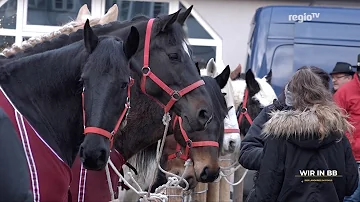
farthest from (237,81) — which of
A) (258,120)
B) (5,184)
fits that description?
(5,184)

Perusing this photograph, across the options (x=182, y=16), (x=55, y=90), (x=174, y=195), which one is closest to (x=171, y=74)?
(x=182, y=16)

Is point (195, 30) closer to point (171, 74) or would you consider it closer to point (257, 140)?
point (257, 140)

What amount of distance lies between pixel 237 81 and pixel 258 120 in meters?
3.01

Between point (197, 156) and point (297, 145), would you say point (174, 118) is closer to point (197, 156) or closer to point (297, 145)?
point (197, 156)

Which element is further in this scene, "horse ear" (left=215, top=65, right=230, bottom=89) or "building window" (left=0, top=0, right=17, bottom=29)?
"building window" (left=0, top=0, right=17, bottom=29)

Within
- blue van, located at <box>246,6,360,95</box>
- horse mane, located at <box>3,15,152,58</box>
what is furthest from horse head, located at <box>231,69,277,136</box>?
horse mane, located at <box>3,15,152,58</box>

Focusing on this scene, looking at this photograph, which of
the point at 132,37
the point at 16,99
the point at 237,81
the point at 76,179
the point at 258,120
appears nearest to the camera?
the point at 16,99

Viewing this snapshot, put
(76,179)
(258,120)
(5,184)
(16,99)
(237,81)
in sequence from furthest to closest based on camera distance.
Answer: (237,81) → (258,120) → (76,179) → (16,99) → (5,184)

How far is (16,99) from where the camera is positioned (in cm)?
355

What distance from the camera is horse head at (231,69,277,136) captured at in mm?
7574

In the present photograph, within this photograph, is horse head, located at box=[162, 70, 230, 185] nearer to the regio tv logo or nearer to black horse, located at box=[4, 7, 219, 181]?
black horse, located at box=[4, 7, 219, 181]

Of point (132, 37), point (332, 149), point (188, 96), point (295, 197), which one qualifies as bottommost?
point (295, 197)

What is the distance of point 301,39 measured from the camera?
9414 mm

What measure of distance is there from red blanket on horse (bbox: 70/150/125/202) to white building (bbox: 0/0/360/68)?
5.47m
